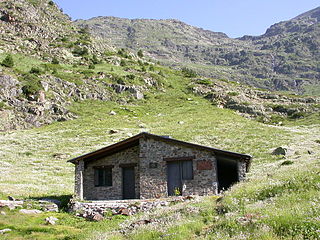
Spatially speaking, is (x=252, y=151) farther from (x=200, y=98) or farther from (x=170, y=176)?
(x=200, y=98)

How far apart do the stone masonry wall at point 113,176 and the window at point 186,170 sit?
4.34m

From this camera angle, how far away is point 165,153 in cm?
3023

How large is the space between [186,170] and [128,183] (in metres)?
5.78

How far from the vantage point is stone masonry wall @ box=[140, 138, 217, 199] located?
28953 mm

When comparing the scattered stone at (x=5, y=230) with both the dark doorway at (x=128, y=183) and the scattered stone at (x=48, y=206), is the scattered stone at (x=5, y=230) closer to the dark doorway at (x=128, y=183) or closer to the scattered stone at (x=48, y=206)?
the scattered stone at (x=48, y=206)

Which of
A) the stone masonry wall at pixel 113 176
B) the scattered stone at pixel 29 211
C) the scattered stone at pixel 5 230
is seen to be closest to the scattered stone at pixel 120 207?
the scattered stone at pixel 29 211

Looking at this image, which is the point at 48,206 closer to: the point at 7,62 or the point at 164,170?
the point at 164,170

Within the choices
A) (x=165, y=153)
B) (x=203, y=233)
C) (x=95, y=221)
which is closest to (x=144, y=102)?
(x=165, y=153)

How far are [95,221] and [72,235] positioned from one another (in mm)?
4790

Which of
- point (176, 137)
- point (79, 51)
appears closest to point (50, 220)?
point (176, 137)

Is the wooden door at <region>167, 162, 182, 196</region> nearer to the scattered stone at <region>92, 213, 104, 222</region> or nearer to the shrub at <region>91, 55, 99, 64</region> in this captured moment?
the scattered stone at <region>92, 213, 104, 222</region>

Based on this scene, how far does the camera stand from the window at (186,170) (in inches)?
1168

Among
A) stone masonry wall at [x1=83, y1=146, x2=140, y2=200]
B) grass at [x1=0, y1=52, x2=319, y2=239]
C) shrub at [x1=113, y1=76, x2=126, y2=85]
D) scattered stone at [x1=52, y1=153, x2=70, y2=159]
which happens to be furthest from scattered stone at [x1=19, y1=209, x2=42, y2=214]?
shrub at [x1=113, y1=76, x2=126, y2=85]

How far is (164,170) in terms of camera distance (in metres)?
29.9
